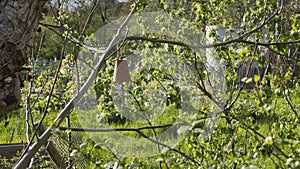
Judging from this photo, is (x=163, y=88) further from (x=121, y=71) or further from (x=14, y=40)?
(x=14, y=40)

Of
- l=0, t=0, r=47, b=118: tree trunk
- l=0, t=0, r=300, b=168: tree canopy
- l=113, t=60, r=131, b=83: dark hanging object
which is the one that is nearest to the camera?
l=0, t=0, r=47, b=118: tree trunk

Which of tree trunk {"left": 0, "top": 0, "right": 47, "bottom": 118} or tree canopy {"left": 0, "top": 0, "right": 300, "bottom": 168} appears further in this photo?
Answer: tree canopy {"left": 0, "top": 0, "right": 300, "bottom": 168}

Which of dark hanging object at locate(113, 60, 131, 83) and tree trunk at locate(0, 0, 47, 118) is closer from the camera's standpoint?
tree trunk at locate(0, 0, 47, 118)

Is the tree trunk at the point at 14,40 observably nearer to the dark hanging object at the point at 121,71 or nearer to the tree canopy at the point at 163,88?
the tree canopy at the point at 163,88

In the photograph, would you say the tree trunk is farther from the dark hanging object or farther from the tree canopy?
the dark hanging object

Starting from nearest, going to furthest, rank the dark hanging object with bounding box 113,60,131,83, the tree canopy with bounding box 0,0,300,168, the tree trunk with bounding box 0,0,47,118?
the tree trunk with bounding box 0,0,47,118, the tree canopy with bounding box 0,0,300,168, the dark hanging object with bounding box 113,60,131,83

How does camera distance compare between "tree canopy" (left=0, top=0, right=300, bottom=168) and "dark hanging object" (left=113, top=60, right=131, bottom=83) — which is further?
"dark hanging object" (left=113, top=60, right=131, bottom=83)

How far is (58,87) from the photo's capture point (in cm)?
390

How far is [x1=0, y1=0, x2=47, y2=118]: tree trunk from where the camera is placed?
1145 millimetres

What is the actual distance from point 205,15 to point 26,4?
6.27ft

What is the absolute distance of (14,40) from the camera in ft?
3.81

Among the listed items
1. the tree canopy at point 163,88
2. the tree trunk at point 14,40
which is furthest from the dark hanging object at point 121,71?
the tree trunk at point 14,40

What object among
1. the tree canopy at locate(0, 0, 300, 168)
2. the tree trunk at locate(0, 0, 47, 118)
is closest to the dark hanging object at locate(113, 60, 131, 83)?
the tree canopy at locate(0, 0, 300, 168)

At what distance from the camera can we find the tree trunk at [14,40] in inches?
45.1
